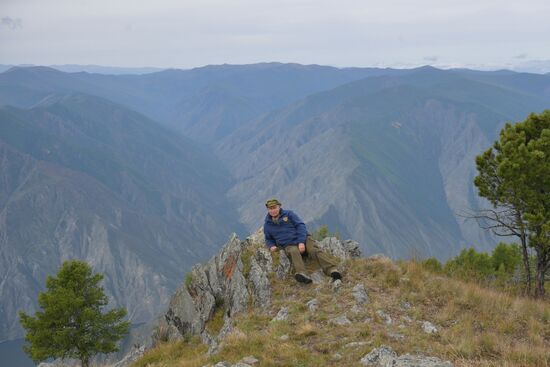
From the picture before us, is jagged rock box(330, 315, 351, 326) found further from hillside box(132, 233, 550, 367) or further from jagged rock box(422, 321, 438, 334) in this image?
jagged rock box(422, 321, 438, 334)

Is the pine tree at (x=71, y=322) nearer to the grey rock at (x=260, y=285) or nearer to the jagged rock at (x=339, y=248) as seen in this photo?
the grey rock at (x=260, y=285)

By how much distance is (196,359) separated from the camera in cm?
1153

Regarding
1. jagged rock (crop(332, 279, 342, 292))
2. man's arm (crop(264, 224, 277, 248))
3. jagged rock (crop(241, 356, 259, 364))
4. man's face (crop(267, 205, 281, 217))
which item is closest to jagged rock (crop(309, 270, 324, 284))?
jagged rock (crop(332, 279, 342, 292))

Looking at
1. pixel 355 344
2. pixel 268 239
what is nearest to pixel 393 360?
pixel 355 344

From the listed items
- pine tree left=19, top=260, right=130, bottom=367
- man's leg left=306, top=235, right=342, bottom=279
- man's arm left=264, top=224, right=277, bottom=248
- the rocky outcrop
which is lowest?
pine tree left=19, top=260, right=130, bottom=367

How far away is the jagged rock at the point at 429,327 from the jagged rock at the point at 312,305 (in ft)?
9.90

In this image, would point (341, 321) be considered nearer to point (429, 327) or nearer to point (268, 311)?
point (429, 327)

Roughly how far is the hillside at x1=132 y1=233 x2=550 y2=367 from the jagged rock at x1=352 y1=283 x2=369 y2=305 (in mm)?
40

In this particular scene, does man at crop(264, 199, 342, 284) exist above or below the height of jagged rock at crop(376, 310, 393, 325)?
above

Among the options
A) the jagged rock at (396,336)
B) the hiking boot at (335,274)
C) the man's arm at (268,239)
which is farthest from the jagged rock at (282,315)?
the man's arm at (268,239)

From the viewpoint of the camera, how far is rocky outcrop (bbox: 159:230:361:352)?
1525 centimetres

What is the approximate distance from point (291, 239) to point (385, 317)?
192 inches

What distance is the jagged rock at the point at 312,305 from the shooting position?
13.1 m

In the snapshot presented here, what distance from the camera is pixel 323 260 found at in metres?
15.6
